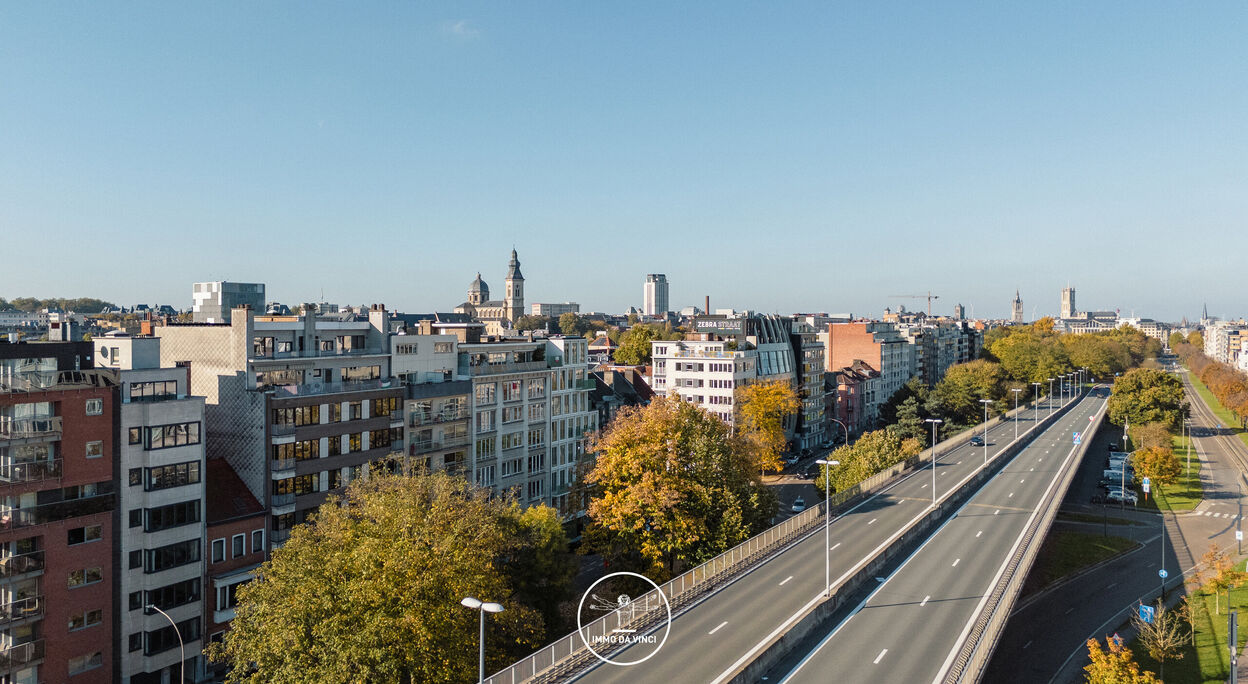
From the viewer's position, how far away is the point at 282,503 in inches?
2132

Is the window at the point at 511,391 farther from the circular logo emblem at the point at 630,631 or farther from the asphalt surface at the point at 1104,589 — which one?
the asphalt surface at the point at 1104,589

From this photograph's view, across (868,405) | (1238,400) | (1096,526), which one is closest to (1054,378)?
(1238,400)

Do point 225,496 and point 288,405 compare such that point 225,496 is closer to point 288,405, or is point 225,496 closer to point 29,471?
point 288,405

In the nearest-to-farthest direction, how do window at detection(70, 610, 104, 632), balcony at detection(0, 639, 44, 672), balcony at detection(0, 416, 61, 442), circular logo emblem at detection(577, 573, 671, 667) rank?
circular logo emblem at detection(577, 573, 671, 667) < balcony at detection(0, 639, 44, 672) < balcony at detection(0, 416, 61, 442) < window at detection(70, 610, 104, 632)

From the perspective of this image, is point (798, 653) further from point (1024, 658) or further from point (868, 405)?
point (868, 405)

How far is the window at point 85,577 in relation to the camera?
4331 cm

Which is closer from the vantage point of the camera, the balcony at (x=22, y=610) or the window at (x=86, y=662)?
the balcony at (x=22, y=610)

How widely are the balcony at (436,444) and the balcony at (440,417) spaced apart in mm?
1593

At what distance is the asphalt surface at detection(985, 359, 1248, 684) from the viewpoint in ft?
192

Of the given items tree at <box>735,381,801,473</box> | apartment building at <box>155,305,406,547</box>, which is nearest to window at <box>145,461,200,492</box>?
apartment building at <box>155,305,406,547</box>

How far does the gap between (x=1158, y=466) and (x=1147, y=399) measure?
1435 inches

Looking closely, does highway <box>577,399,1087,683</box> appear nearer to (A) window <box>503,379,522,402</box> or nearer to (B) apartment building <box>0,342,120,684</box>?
(B) apartment building <box>0,342,120,684</box>

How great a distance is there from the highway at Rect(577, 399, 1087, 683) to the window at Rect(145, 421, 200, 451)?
104 ft

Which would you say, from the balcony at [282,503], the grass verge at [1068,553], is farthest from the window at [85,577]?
the grass verge at [1068,553]
